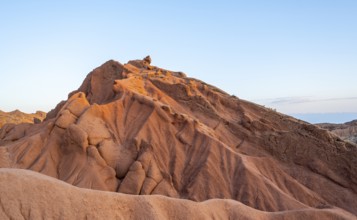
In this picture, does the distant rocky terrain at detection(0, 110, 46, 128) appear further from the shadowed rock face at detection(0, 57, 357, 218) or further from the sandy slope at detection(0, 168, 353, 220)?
the sandy slope at detection(0, 168, 353, 220)

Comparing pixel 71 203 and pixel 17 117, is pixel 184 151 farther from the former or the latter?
pixel 17 117

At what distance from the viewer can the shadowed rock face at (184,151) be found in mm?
15969

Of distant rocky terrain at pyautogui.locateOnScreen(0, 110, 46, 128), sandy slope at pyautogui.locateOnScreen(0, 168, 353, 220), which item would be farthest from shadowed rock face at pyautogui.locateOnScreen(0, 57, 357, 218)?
distant rocky terrain at pyautogui.locateOnScreen(0, 110, 46, 128)

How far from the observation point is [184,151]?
688 inches

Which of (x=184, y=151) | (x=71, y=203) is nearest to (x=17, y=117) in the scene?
(x=184, y=151)

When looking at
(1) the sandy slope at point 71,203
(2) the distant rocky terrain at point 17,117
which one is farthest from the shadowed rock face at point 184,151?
(2) the distant rocky terrain at point 17,117

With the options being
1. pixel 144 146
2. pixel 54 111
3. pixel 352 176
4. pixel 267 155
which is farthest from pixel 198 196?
pixel 54 111

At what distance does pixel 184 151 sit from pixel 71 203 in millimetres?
9795

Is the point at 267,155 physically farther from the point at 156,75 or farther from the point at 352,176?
the point at 156,75

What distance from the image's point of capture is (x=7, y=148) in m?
16.9

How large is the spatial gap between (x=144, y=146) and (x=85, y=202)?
8.75 meters

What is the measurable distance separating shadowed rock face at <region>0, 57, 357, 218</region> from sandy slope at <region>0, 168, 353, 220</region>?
624 cm

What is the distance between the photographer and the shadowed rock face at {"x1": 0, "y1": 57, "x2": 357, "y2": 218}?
15969 millimetres

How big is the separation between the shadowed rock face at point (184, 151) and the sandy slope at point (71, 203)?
6.24 m
